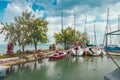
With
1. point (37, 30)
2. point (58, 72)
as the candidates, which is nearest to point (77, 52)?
point (37, 30)

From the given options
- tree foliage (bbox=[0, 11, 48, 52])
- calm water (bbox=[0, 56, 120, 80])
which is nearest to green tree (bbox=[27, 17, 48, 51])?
tree foliage (bbox=[0, 11, 48, 52])

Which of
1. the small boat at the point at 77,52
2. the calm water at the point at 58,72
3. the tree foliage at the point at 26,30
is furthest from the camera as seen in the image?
the small boat at the point at 77,52

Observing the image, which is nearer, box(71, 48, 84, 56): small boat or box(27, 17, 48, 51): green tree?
box(27, 17, 48, 51): green tree

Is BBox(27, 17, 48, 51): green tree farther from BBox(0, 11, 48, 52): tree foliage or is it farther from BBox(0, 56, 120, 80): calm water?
BBox(0, 56, 120, 80): calm water

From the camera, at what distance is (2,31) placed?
56.2 metres

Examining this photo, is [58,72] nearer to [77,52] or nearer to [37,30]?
[37,30]

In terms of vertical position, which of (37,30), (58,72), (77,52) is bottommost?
(58,72)

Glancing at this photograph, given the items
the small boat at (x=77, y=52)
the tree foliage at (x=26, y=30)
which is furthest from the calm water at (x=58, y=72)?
the small boat at (x=77, y=52)

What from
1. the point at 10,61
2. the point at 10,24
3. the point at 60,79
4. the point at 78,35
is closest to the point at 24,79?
the point at 60,79

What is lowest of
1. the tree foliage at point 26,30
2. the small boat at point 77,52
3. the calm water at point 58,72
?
the calm water at point 58,72

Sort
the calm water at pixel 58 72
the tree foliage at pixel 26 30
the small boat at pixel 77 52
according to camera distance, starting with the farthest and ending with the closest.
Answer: the small boat at pixel 77 52 → the tree foliage at pixel 26 30 → the calm water at pixel 58 72

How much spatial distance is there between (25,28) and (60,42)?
46020 mm

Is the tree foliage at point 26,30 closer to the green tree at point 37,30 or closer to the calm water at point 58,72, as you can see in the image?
the green tree at point 37,30

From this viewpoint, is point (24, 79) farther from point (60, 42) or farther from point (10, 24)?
point (60, 42)
